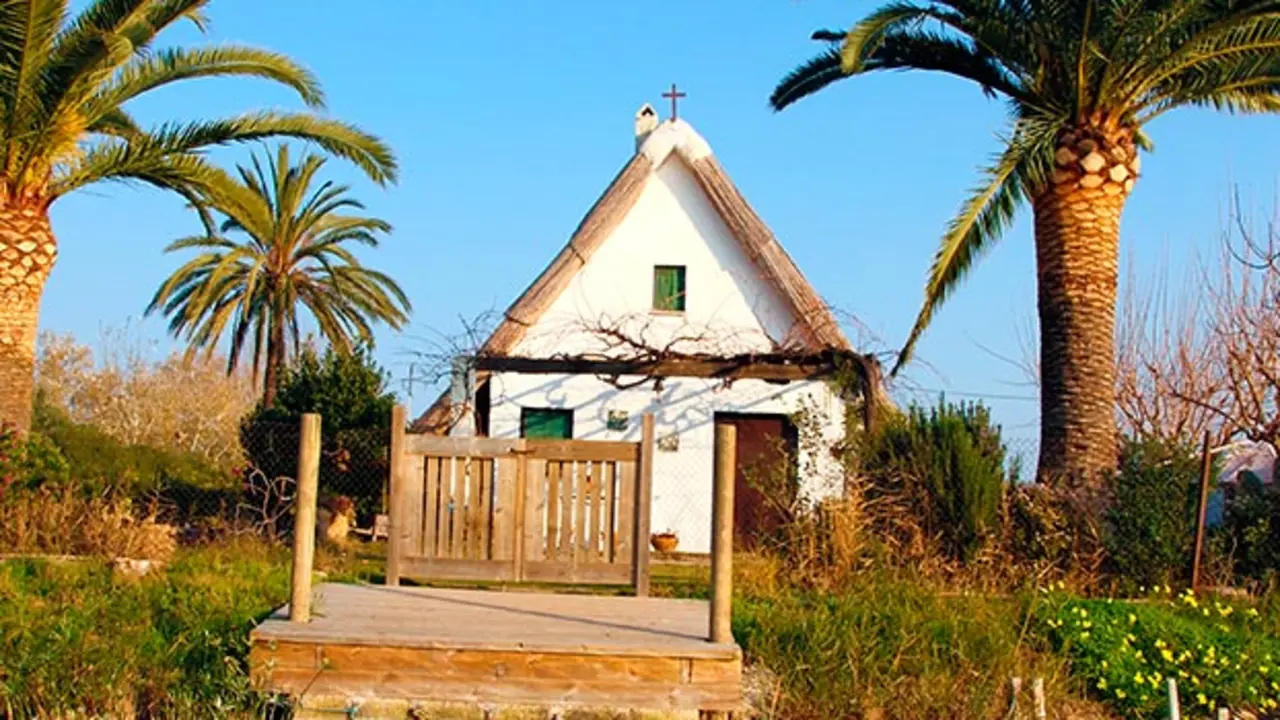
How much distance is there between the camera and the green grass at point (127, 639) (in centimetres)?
861

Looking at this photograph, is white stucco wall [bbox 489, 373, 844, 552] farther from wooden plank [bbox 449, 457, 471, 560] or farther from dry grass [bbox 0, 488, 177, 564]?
wooden plank [bbox 449, 457, 471, 560]

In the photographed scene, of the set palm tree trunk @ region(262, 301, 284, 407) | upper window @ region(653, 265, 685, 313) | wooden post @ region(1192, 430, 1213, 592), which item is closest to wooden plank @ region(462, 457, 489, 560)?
wooden post @ region(1192, 430, 1213, 592)

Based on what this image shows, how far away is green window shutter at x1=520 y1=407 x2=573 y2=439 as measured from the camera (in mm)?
20203

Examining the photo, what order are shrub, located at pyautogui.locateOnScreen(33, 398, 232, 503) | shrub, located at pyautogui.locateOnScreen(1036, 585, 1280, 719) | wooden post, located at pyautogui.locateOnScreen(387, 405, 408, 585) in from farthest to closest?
shrub, located at pyautogui.locateOnScreen(33, 398, 232, 503) < wooden post, located at pyautogui.locateOnScreen(387, 405, 408, 585) < shrub, located at pyautogui.locateOnScreen(1036, 585, 1280, 719)

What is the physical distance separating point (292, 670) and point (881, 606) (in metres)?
4.70

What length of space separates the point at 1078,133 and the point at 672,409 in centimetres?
721

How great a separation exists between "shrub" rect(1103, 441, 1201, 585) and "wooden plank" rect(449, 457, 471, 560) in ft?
20.9

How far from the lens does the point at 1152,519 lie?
13.5 m

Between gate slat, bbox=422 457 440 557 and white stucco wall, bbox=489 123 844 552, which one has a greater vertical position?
white stucco wall, bbox=489 123 844 552

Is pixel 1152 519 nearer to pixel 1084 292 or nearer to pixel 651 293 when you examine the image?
pixel 1084 292

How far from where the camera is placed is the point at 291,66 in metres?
16.9

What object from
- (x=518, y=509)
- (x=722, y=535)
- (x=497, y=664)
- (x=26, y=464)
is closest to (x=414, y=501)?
(x=518, y=509)

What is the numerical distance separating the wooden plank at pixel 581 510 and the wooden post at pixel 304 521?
3.25 meters

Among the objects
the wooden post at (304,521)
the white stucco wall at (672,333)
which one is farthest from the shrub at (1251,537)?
the wooden post at (304,521)
